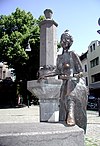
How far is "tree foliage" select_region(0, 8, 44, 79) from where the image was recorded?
30.4 metres

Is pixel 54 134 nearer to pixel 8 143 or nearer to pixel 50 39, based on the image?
pixel 8 143

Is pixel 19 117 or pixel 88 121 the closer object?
pixel 88 121

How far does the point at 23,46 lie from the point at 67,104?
27.1 metres

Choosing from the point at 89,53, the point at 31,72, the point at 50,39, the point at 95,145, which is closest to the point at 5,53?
the point at 31,72

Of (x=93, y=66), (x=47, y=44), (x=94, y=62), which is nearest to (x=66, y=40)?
(x=47, y=44)

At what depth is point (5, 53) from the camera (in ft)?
100.0

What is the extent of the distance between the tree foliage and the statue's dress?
986 inches

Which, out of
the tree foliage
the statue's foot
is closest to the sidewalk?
the statue's foot

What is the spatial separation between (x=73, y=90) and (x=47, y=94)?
3.30m

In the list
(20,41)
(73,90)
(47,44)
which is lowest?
(73,90)

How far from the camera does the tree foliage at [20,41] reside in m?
30.4

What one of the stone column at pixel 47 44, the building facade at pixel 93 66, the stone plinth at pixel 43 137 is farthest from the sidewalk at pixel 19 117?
the building facade at pixel 93 66

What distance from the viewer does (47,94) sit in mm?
8219

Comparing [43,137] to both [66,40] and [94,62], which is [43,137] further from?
[94,62]
